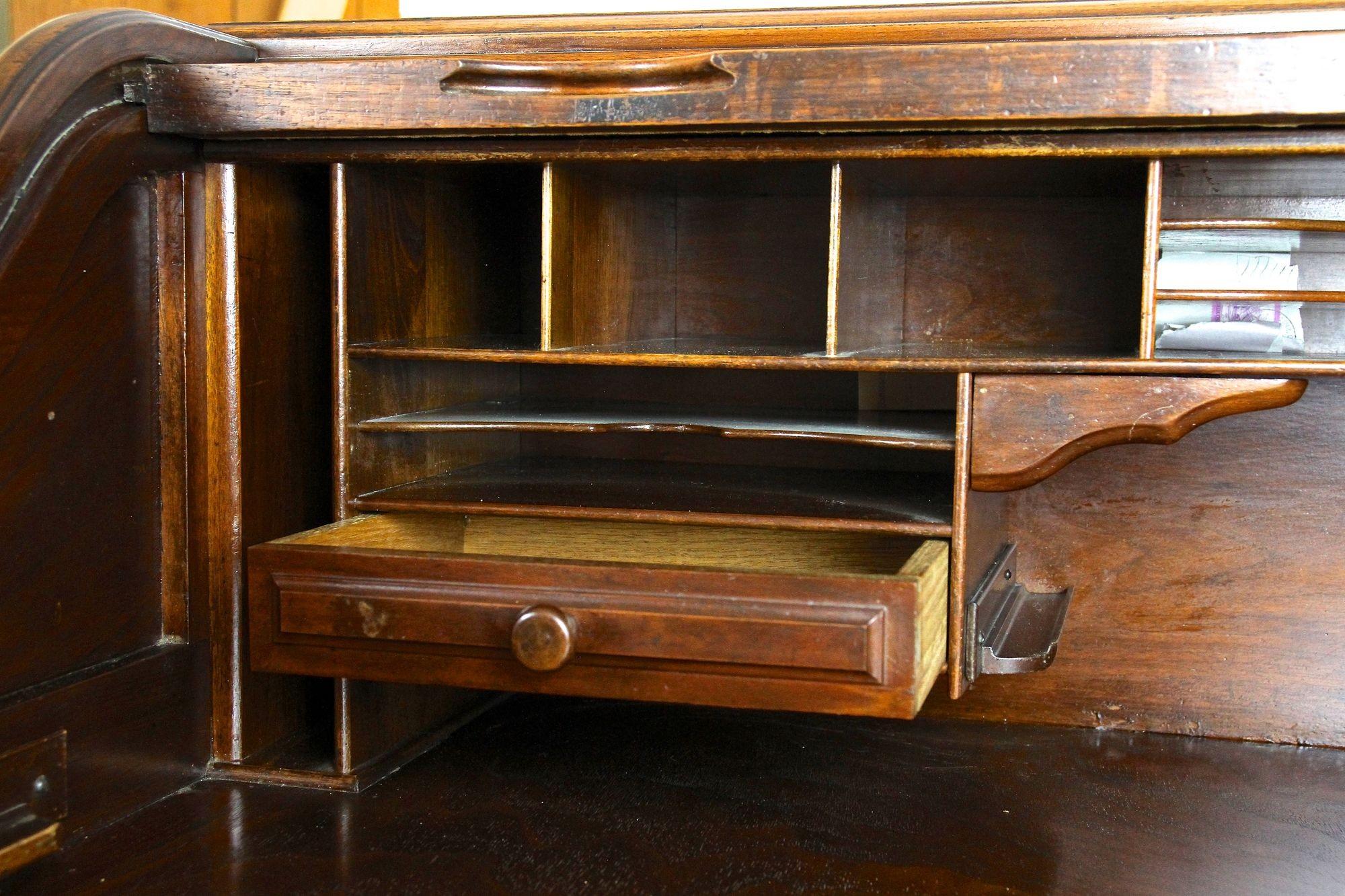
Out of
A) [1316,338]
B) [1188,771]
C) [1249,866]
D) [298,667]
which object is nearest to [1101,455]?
[1316,338]

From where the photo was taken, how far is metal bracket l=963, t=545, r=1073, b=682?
1.24 meters

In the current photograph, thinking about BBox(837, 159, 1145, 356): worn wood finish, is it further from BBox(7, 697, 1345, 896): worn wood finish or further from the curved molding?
the curved molding

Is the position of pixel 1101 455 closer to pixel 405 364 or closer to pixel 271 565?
pixel 405 364

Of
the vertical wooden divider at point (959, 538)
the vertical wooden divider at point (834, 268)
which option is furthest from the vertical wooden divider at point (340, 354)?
the vertical wooden divider at point (959, 538)

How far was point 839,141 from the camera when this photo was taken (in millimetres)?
1151

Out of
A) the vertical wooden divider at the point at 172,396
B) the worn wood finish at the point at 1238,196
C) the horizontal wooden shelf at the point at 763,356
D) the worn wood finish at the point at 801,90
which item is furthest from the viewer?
the worn wood finish at the point at 1238,196

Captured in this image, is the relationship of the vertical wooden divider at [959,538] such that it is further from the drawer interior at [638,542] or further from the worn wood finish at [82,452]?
the worn wood finish at [82,452]

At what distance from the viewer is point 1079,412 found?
1.14m

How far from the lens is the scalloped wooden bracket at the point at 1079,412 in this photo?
3.65 ft

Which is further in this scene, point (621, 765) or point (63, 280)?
point (621, 765)

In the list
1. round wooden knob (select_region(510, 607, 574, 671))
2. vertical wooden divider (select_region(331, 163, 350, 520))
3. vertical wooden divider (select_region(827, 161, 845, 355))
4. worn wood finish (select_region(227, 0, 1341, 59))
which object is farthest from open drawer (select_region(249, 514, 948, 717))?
worn wood finish (select_region(227, 0, 1341, 59))

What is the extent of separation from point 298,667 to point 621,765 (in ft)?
1.32

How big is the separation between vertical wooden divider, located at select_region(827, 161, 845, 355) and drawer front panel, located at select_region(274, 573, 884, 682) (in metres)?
0.28

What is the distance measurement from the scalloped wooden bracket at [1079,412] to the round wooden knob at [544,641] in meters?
0.40
